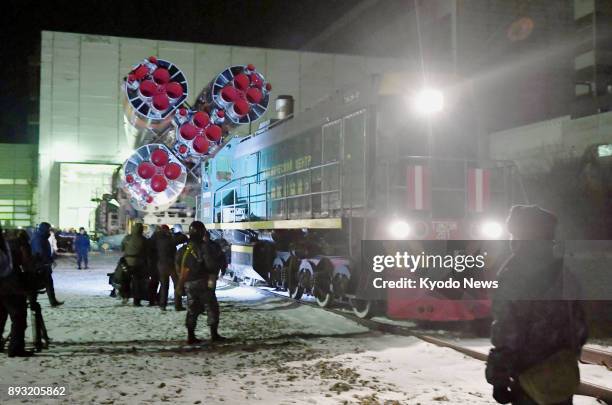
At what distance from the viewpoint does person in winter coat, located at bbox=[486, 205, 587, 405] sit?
2951 millimetres

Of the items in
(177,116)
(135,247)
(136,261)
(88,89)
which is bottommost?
(136,261)

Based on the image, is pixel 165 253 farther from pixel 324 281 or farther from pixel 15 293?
pixel 15 293

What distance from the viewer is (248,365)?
658cm

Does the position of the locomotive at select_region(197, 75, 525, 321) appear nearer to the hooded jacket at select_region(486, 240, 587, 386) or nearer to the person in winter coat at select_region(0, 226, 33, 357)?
the person in winter coat at select_region(0, 226, 33, 357)

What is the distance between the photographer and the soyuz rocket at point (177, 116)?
1694 cm

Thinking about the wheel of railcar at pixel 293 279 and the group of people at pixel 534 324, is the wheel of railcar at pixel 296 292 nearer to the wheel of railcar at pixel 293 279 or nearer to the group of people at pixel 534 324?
the wheel of railcar at pixel 293 279

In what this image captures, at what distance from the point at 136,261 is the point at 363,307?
460cm

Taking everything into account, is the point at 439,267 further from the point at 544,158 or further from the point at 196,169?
the point at 544,158

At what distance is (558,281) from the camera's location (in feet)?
10.1

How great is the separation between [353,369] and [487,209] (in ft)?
13.7

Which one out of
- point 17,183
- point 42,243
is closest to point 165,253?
point 42,243

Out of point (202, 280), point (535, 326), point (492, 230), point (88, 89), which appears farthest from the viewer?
point (88, 89)

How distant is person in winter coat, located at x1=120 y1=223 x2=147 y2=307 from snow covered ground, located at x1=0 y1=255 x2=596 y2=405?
1399 millimetres

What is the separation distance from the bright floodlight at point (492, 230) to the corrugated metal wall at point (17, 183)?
3558cm
